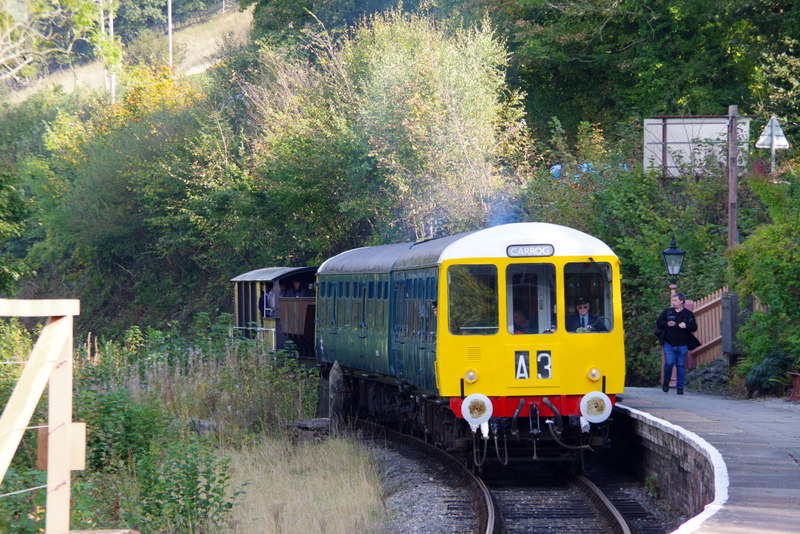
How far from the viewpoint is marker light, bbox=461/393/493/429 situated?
1205cm

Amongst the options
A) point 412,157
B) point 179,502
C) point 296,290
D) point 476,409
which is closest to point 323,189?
point 412,157

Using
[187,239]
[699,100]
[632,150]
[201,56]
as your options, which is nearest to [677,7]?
[699,100]

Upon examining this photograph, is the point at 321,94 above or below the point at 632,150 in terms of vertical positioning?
above

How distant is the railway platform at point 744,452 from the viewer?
7.79 m

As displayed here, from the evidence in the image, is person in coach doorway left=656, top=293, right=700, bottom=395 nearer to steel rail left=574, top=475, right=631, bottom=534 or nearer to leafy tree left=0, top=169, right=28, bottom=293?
steel rail left=574, top=475, right=631, bottom=534

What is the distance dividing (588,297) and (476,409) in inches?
75.3

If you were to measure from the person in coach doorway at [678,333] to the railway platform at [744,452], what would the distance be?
53 cm

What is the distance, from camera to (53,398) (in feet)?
16.0

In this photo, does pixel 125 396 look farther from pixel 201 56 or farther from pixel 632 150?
pixel 201 56

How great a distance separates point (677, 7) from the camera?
3216 centimetres

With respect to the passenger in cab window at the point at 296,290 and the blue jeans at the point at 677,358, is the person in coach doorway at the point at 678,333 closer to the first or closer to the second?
the blue jeans at the point at 677,358

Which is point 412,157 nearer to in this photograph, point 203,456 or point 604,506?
point 203,456

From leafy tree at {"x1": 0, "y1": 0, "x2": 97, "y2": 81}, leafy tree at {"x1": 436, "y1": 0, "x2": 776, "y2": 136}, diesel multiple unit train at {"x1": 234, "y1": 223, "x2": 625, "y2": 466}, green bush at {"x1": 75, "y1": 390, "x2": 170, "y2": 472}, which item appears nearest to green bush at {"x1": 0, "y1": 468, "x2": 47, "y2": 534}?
Result: green bush at {"x1": 75, "y1": 390, "x2": 170, "y2": 472}

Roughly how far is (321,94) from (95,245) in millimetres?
14528
